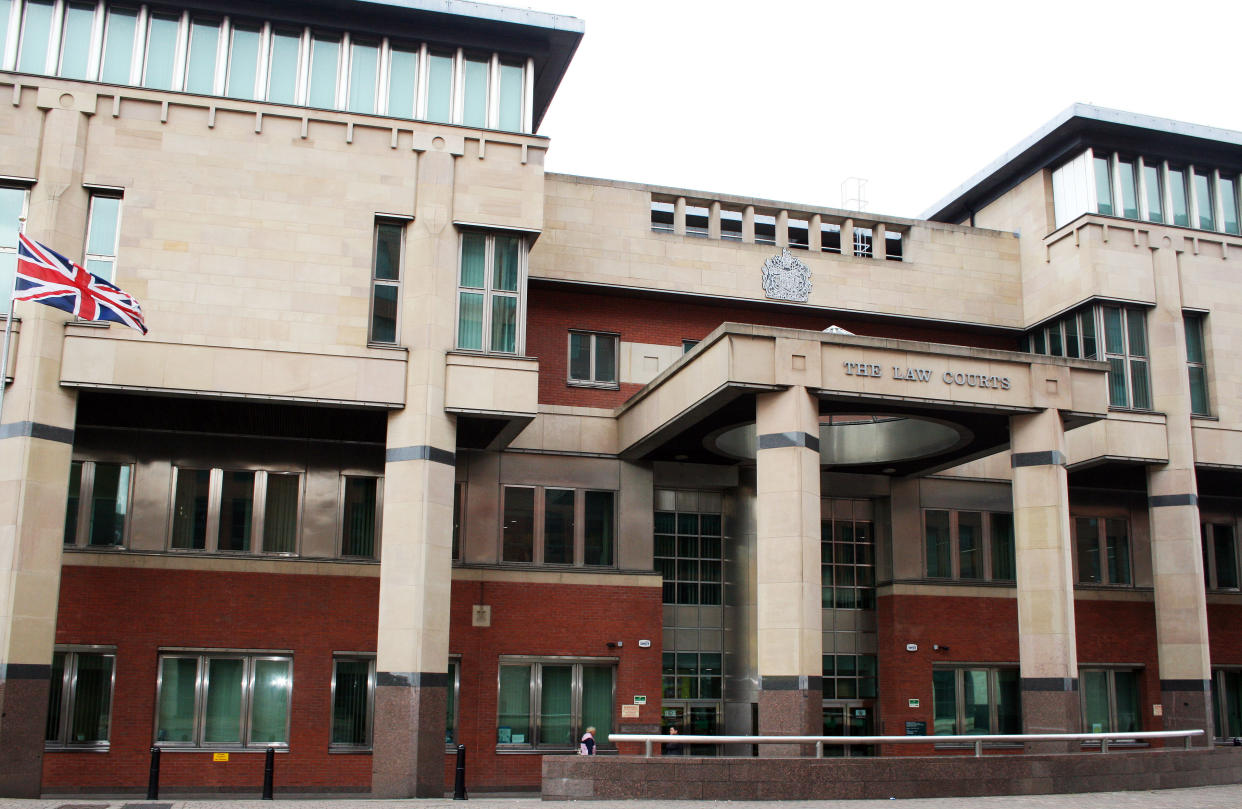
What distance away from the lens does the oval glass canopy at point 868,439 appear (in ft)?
87.8

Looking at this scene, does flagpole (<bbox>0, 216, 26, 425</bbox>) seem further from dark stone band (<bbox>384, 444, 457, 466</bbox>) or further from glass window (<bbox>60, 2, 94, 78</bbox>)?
dark stone band (<bbox>384, 444, 457, 466</bbox>)

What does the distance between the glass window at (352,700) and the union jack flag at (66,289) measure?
9.08m

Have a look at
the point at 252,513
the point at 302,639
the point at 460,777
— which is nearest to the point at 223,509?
the point at 252,513

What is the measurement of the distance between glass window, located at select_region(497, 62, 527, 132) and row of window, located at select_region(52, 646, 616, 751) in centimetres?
1223

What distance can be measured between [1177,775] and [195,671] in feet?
65.6

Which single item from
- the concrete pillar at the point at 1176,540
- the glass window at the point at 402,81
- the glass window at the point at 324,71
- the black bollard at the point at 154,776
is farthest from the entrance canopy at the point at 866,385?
the black bollard at the point at 154,776

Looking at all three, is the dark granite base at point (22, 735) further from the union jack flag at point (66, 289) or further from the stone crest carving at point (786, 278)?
the stone crest carving at point (786, 278)

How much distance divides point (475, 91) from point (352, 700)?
1389 cm

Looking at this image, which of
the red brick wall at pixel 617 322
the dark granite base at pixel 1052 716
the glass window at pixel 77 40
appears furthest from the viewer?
the red brick wall at pixel 617 322

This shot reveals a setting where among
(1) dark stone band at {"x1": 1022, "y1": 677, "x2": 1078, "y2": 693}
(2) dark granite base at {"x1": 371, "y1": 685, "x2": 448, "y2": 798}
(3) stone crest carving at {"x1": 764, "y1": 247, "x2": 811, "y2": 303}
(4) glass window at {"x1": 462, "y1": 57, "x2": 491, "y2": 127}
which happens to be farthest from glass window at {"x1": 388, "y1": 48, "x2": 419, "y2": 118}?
(1) dark stone band at {"x1": 1022, "y1": 677, "x2": 1078, "y2": 693}

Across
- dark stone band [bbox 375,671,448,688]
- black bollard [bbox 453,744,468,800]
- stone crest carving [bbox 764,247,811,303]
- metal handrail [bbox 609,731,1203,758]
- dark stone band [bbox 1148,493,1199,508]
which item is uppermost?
stone crest carving [bbox 764,247,811,303]

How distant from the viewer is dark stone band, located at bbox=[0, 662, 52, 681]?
2119 cm

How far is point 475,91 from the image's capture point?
26.1 metres

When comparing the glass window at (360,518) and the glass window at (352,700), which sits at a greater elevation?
the glass window at (360,518)
